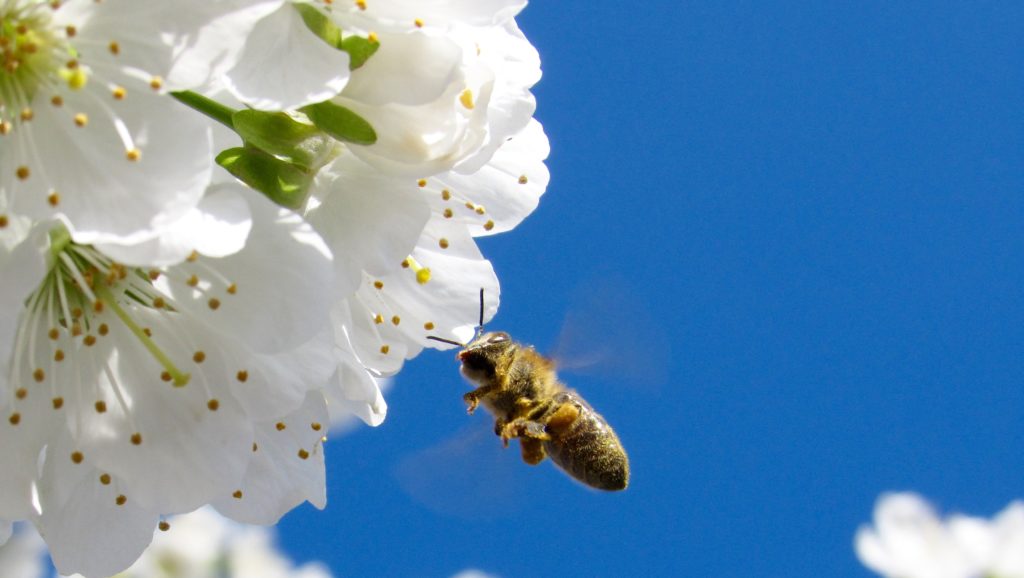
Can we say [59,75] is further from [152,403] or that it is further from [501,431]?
[501,431]

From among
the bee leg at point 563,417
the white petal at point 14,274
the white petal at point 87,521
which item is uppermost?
the bee leg at point 563,417

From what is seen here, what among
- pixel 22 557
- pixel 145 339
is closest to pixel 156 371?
pixel 145 339

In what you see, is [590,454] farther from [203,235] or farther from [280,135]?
[203,235]

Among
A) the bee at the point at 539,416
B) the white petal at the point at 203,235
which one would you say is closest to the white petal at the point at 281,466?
the white petal at the point at 203,235

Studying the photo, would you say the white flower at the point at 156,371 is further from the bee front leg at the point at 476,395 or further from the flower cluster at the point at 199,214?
the bee front leg at the point at 476,395

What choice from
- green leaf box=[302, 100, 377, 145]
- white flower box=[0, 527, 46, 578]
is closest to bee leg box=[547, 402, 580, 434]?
green leaf box=[302, 100, 377, 145]

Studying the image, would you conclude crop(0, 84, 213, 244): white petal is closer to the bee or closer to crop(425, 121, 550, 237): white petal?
crop(425, 121, 550, 237): white petal

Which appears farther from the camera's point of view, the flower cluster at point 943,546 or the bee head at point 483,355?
the flower cluster at point 943,546
